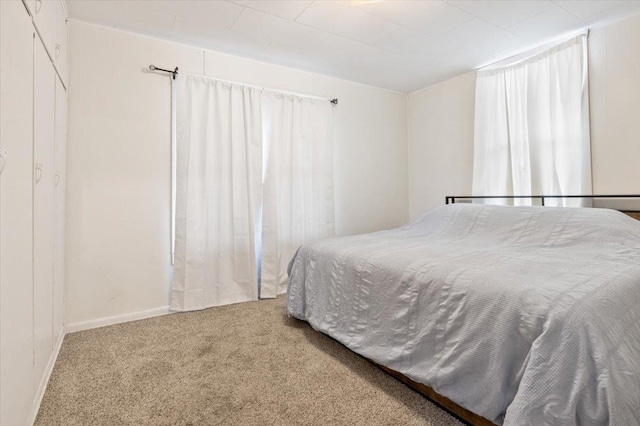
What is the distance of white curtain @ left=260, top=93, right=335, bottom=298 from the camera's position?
314cm

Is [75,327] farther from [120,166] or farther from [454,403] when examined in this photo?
[454,403]

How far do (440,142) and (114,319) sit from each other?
146 inches

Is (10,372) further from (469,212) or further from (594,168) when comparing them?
(594,168)

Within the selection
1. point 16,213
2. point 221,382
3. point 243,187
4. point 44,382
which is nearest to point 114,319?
point 44,382

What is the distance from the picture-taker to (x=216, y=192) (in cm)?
286

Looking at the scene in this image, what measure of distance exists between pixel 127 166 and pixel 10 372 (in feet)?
5.90

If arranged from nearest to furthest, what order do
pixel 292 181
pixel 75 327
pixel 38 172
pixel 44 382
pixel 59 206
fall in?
pixel 38 172
pixel 44 382
pixel 59 206
pixel 75 327
pixel 292 181

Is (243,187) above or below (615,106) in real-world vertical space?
below


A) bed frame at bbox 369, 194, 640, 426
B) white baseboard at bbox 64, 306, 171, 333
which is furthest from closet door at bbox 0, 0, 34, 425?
bed frame at bbox 369, 194, 640, 426

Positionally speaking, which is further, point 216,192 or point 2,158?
point 216,192

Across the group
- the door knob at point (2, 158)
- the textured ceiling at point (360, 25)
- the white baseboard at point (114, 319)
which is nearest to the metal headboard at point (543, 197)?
the textured ceiling at point (360, 25)

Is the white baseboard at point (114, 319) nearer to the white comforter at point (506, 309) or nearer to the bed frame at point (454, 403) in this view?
the white comforter at point (506, 309)

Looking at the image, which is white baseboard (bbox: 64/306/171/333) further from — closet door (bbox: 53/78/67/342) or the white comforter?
the white comforter

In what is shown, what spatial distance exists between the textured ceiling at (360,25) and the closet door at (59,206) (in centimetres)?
75
